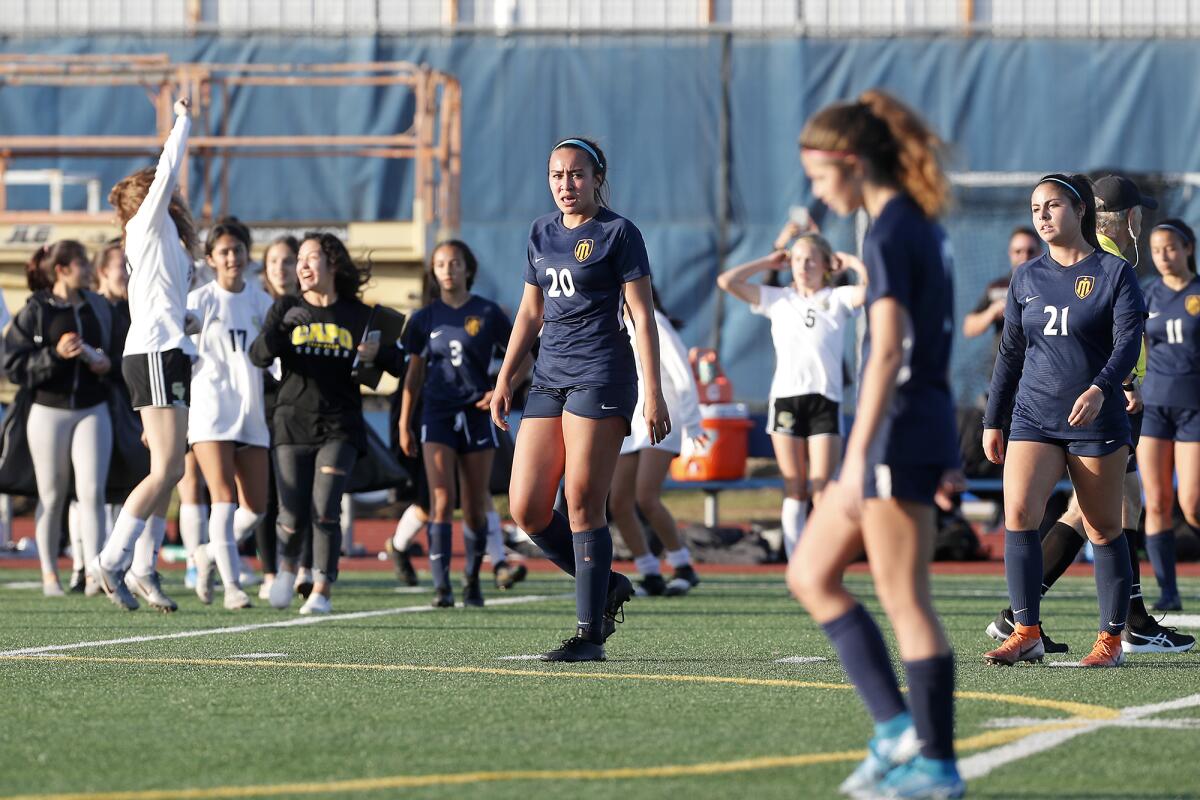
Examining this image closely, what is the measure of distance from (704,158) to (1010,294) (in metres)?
15.9

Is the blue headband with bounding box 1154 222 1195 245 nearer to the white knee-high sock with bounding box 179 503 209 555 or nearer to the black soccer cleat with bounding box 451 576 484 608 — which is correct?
the black soccer cleat with bounding box 451 576 484 608

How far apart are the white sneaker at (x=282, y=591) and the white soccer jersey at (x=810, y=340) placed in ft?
11.2

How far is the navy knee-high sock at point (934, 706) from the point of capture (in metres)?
4.36

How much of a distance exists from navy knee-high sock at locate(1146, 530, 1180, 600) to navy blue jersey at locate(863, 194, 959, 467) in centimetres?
619

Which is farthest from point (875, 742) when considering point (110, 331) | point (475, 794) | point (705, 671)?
point (110, 331)

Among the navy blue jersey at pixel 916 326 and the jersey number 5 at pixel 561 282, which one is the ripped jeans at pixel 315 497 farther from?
the navy blue jersey at pixel 916 326

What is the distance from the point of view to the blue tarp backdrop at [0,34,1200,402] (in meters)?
22.8

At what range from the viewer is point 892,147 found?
4.61m

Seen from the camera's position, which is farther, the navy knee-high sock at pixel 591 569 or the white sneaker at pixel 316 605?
the white sneaker at pixel 316 605

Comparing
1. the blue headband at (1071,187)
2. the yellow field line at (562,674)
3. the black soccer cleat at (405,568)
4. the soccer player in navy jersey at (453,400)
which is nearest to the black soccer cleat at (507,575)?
the black soccer cleat at (405,568)

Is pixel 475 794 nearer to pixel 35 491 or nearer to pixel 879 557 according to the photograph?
pixel 879 557

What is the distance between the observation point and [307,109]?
2319cm

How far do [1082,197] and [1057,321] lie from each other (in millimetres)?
482

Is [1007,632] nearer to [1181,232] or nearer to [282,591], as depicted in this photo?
[1181,232]
